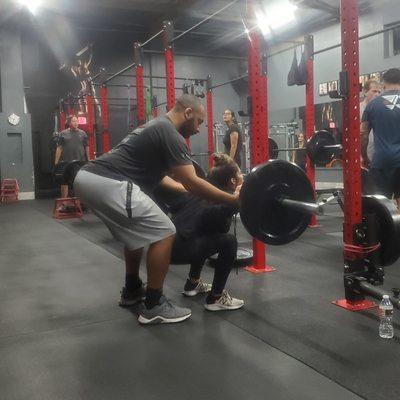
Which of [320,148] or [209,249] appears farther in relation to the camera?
[320,148]

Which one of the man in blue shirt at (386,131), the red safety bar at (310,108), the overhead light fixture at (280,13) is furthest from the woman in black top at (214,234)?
the overhead light fixture at (280,13)

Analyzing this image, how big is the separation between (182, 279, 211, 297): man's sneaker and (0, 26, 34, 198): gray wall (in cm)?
749

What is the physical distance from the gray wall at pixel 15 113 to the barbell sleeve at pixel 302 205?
809 cm

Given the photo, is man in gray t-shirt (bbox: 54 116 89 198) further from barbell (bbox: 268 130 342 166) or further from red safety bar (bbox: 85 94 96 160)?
barbell (bbox: 268 130 342 166)

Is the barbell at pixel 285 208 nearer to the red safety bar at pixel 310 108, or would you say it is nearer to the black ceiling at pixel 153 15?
the red safety bar at pixel 310 108

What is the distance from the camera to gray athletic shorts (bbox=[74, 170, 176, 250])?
198cm

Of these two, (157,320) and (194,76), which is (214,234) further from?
(194,76)

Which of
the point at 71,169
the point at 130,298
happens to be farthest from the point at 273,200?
the point at 71,169

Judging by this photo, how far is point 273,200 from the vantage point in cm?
202

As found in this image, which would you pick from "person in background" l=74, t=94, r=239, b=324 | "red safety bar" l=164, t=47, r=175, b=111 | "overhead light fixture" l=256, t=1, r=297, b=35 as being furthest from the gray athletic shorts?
"overhead light fixture" l=256, t=1, r=297, b=35

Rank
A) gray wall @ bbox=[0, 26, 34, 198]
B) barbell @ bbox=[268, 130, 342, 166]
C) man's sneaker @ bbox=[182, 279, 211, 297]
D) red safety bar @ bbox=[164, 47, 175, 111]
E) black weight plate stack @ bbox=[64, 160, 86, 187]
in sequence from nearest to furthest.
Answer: man's sneaker @ bbox=[182, 279, 211, 297] → red safety bar @ bbox=[164, 47, 175, 111] → barbell @ bbox=[268, 130, 342, 166] → black weight plate stack @ bbox=[64, 160, 86, 187] → gray wall @ bbox=[0, 26, 34, 198]

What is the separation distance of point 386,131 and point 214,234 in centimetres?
136

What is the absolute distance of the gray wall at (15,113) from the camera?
891cm

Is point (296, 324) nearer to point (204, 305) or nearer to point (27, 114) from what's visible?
point (204, 305)
